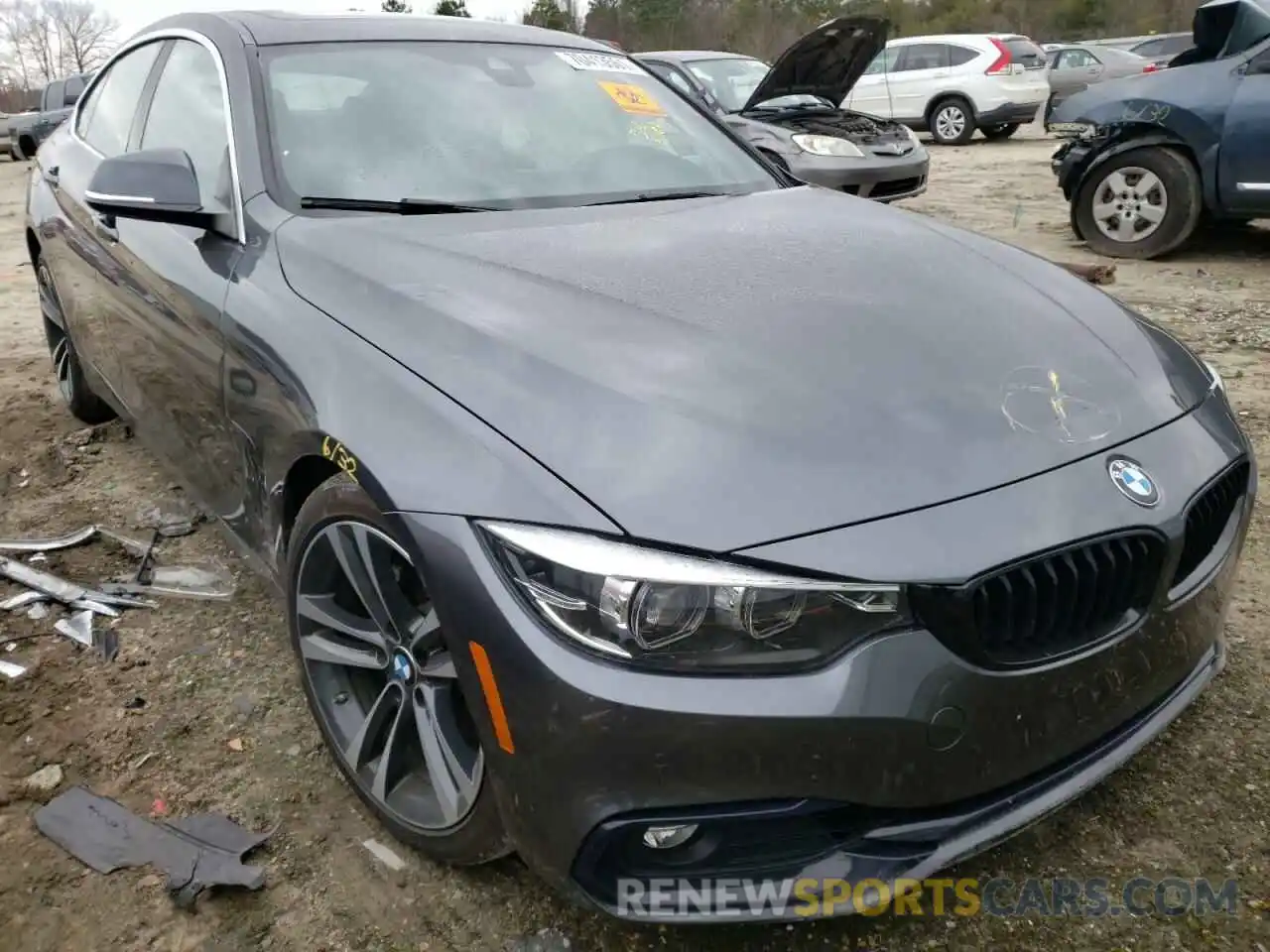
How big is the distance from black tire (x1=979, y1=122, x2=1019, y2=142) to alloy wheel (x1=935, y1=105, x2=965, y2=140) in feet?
1.23

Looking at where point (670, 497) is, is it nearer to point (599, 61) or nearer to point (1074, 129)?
point (599, 61)

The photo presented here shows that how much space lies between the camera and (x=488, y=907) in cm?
185

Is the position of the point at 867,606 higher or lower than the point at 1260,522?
higher

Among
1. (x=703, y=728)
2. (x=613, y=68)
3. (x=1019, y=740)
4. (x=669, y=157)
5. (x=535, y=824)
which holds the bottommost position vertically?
(x=535, y=824)

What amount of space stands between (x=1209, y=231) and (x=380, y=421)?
302 inches

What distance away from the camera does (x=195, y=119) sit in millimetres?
2797

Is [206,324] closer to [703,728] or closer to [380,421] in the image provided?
[380,421]

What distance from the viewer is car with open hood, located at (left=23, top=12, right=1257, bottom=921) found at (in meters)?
1.44

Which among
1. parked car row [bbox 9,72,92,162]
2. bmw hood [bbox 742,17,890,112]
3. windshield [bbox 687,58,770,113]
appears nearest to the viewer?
bmw hood [bbox 742,17,890,112]

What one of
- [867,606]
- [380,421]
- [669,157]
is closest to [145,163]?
[380,421]

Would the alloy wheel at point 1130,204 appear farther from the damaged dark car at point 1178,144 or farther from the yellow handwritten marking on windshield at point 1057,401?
the yellow handwritten marking on windshield at point 1057,401

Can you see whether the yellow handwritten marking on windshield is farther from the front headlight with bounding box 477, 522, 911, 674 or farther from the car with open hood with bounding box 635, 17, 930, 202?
the car with open hood with bounding box 635, 17, 930, 202

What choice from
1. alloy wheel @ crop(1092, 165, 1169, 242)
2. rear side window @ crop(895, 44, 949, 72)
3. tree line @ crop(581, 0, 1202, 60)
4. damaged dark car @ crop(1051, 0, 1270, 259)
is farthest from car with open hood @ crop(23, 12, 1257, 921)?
tree line @ crop(581, 0, 1202, 60)

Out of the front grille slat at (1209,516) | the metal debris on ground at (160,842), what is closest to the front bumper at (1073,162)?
the front grille slat at (1209,516)
